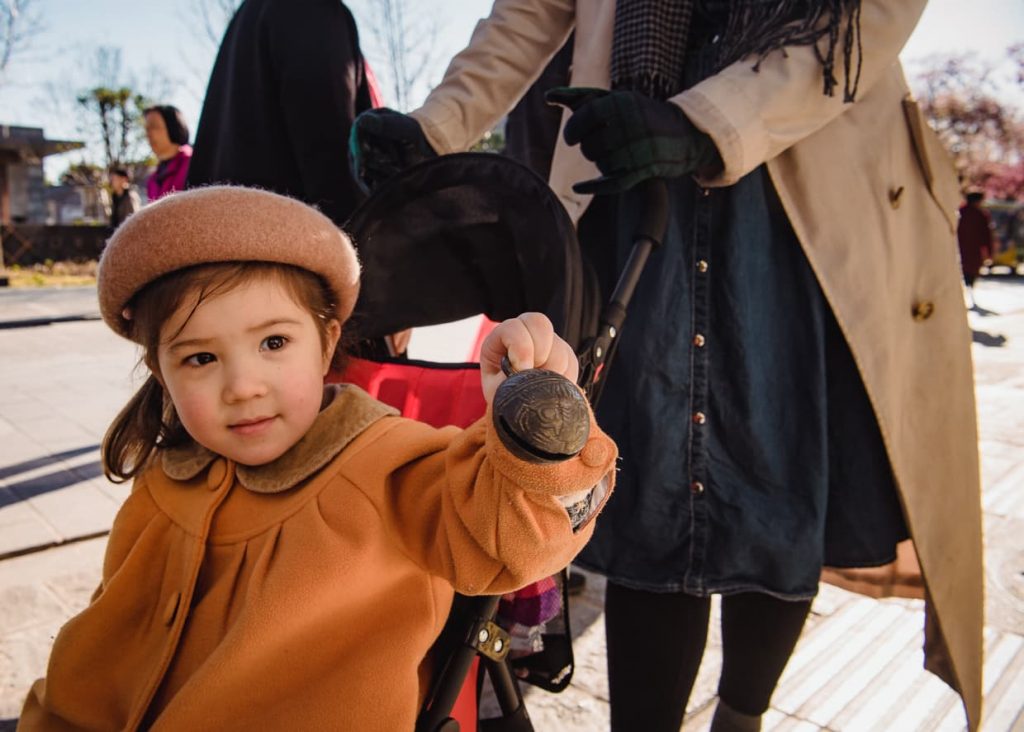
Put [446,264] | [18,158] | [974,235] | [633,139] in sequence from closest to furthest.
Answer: [633,139] → [446,264] → [974,235] → [18,158]

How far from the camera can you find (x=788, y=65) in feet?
4.63

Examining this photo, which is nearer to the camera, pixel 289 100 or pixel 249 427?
pixel 249 427

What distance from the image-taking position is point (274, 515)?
1.21m

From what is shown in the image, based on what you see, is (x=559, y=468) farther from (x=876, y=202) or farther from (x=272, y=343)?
(x=876, y=202)

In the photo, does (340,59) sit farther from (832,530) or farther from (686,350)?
(832,530)

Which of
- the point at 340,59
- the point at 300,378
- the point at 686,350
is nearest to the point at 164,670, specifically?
the point at 300,378

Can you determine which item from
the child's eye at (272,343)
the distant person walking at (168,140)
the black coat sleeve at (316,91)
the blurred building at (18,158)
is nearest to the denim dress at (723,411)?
the child's eye at (272,343)

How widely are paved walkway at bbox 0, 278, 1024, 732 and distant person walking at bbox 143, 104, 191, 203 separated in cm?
154

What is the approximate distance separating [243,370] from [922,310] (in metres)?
1.37

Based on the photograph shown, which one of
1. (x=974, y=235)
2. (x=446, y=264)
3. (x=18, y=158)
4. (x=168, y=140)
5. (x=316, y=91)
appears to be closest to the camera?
(x=446, y=264)

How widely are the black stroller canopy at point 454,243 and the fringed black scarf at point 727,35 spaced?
0.35 meters

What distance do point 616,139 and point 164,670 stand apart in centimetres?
108

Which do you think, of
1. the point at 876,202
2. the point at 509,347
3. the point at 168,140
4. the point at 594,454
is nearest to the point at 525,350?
the point at 509,347

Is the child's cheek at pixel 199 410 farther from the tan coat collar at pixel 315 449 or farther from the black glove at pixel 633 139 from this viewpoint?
the black glove at pixel 633 139
